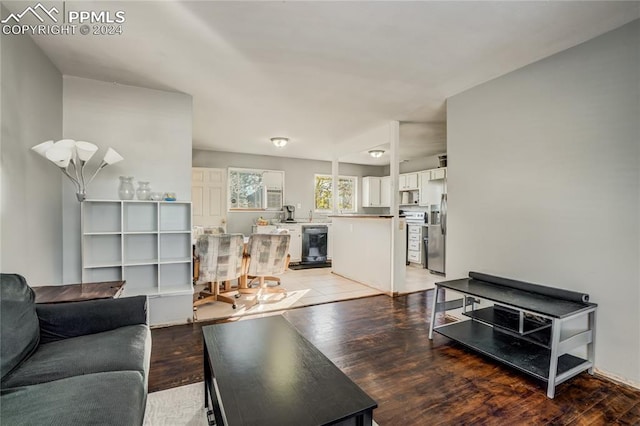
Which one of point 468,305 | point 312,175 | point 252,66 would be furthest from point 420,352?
point 312,175

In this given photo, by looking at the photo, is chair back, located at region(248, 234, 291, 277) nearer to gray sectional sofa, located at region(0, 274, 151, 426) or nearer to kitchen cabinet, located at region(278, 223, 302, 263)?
gray sectional sofa, located at region(0, 274, 151, 426)

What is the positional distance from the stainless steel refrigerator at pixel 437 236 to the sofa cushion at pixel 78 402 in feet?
18.2

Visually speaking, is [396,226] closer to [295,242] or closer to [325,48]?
[325,48]

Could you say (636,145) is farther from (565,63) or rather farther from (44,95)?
(44,95)

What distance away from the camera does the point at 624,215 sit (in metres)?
2.13

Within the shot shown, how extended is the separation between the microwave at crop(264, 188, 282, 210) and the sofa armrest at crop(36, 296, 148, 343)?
5.20 m

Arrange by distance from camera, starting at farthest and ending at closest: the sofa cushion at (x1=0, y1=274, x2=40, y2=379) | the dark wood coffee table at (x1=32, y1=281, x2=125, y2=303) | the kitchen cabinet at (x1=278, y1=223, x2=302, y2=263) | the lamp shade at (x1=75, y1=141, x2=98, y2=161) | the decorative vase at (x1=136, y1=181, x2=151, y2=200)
A: 1. the kitchen cabinet at (x1=278, y1=223, x2=302, y2=263)
2. the decorative vase at (x1=136, y1=181, x2=151, y2=200)
3. the lamp shade at (x1=75, y1=141, x2=98, y2=161)
4. the dark wood coffee table at (x1=32, y1=281, x2=125, y2=303)
5. the sofa cushion at (x1=0, y1=274, x2=40, y2=379)

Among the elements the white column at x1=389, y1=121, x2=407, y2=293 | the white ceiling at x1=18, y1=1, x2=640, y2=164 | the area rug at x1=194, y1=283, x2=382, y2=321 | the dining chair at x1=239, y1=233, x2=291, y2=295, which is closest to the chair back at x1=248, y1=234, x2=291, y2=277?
the dining chair at x1=239, y1=233, x2=291, y2=295

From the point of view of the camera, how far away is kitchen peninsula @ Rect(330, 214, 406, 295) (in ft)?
14.5

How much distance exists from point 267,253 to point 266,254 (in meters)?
0.02

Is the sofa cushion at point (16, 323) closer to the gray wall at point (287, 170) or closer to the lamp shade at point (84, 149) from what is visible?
the lamp shade at point (84, 149)

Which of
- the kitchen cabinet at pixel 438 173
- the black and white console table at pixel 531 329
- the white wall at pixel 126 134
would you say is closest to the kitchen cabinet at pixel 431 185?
the kitchen cabinet at pixel 438 173

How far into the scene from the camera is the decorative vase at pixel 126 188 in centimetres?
310

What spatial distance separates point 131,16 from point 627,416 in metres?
4.10
